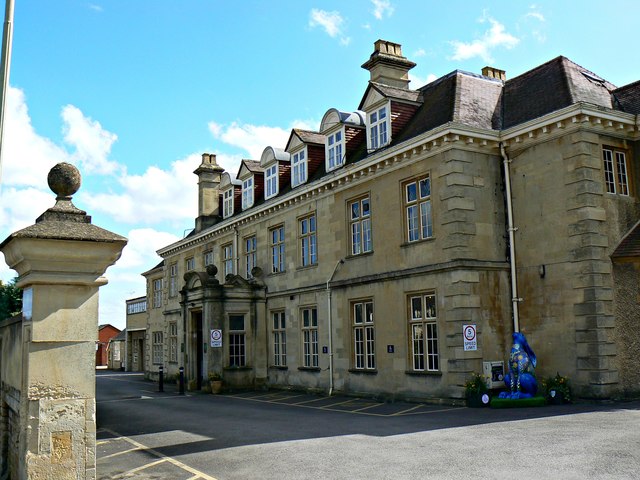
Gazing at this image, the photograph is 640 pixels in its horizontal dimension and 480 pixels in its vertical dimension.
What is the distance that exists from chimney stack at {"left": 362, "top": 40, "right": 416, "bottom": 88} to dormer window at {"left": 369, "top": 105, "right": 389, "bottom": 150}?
331cm

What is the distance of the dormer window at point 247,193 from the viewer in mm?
30531

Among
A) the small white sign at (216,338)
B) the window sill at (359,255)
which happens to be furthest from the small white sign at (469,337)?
the small white sign at (216,338)

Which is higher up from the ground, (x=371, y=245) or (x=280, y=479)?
(x=371, y=245)

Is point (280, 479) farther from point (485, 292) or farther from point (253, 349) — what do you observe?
point (253, 349)

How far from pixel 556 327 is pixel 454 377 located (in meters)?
2.91

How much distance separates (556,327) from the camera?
16875 millimetres

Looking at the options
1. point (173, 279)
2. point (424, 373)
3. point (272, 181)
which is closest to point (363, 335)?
point (424, 373)

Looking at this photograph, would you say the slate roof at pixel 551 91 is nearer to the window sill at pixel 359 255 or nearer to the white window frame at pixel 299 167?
the window sill at pixel 359 255

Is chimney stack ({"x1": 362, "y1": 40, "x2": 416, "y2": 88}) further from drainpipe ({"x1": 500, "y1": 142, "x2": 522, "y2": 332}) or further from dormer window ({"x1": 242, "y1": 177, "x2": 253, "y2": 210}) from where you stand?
dormer window ({"x1": 242, "y1": 177, "x2": 253, "y2": 210})

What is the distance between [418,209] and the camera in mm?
19328

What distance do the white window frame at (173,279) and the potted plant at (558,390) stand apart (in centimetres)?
2515

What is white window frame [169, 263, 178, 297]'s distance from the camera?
3769 centimetres

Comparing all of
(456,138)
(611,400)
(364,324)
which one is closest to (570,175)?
(456,138)

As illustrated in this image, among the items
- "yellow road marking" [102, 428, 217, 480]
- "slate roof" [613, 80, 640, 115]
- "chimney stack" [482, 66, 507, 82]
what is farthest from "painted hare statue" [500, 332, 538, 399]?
"chimney stack" [482, 66, 507, 82]
